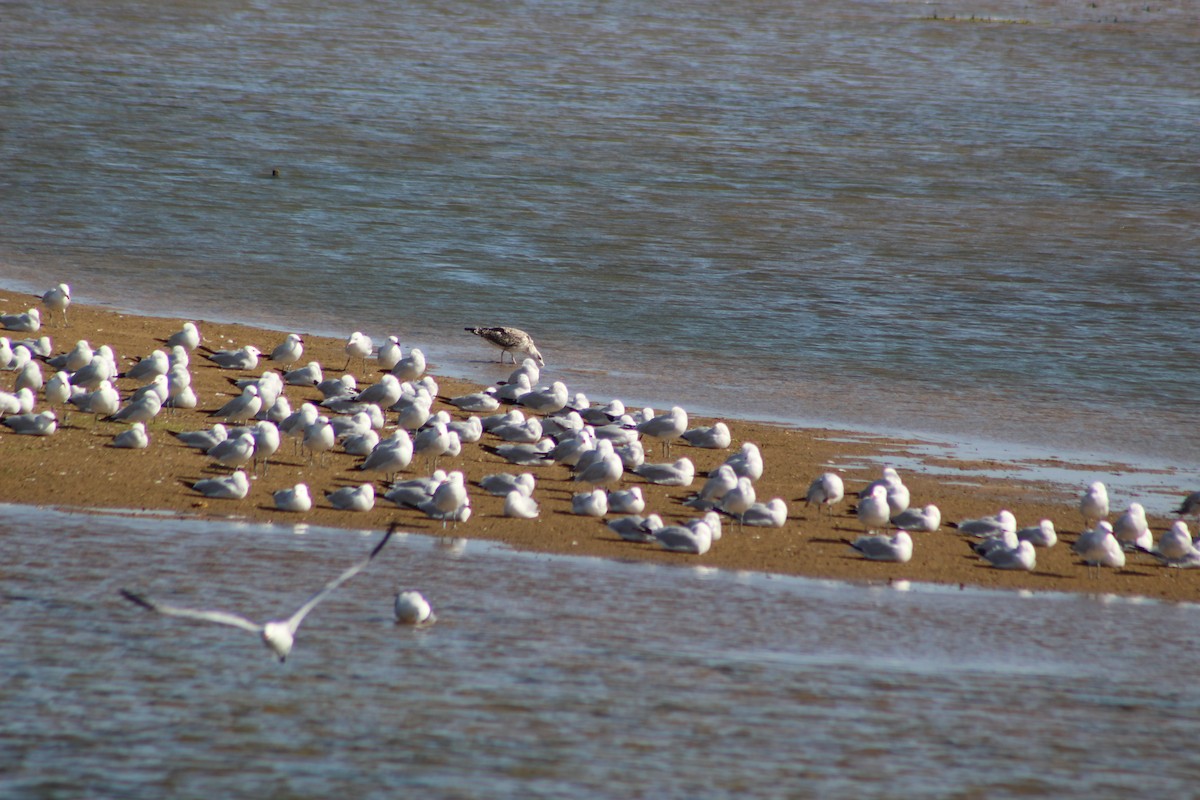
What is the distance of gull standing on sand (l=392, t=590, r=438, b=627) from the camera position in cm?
838

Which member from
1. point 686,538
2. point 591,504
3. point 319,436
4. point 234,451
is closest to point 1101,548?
point 686,538

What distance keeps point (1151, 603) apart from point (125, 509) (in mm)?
6314

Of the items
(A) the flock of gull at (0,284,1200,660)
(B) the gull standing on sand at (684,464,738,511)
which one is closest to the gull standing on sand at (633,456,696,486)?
(A) the flock of gull at (0,284,1200,660)

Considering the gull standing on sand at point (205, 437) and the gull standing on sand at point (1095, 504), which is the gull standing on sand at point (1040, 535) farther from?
the gull standing on sand at point (205, 437)

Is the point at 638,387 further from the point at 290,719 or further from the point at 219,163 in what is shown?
the point at 219,163

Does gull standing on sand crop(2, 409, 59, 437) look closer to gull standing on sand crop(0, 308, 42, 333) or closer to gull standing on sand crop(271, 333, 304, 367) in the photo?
gull standing on sand crop(271, 333, 304, 367)

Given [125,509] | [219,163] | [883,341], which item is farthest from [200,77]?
[125,509]

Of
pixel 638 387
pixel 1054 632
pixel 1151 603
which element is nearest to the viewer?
pixel 1054 632

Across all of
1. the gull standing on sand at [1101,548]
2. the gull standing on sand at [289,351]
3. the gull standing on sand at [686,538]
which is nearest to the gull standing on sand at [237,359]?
the gull standing on sand at [289,351]

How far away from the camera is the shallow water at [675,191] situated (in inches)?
699

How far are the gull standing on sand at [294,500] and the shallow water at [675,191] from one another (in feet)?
Result: 17.5

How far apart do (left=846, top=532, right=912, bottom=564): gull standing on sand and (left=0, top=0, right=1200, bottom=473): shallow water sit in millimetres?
4439

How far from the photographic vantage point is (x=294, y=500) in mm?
10383

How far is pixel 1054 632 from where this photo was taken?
9.06m
